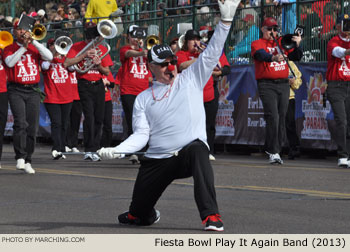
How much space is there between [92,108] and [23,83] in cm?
278

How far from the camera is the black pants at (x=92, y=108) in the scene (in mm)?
15812

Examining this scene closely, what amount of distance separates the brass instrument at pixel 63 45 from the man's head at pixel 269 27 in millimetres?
3855

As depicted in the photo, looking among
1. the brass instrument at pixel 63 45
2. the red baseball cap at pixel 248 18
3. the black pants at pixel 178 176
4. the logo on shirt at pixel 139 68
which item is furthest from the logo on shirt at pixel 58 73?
the black pants at pixel 178 176

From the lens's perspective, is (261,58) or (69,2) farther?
(69,2)

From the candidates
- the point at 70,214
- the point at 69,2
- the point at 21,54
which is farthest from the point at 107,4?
the point at 70,214

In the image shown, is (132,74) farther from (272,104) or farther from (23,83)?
(23,83)

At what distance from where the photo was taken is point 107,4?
22031 mm

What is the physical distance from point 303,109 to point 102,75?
142 inches

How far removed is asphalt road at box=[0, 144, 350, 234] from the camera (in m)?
8.00

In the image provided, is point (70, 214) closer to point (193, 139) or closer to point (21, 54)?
point (193, 139)

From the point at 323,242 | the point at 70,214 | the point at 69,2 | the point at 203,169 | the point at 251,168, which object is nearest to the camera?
the point at 323,242

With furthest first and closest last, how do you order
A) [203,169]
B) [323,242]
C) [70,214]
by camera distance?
[70,214], [203,169], [323,242]

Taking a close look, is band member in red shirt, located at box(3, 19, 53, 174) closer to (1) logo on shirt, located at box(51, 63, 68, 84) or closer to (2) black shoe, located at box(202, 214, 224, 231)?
(1) logo on shirt, located at box(51, 63, 68, 84)

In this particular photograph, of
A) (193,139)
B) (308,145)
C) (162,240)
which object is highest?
(193,139)
